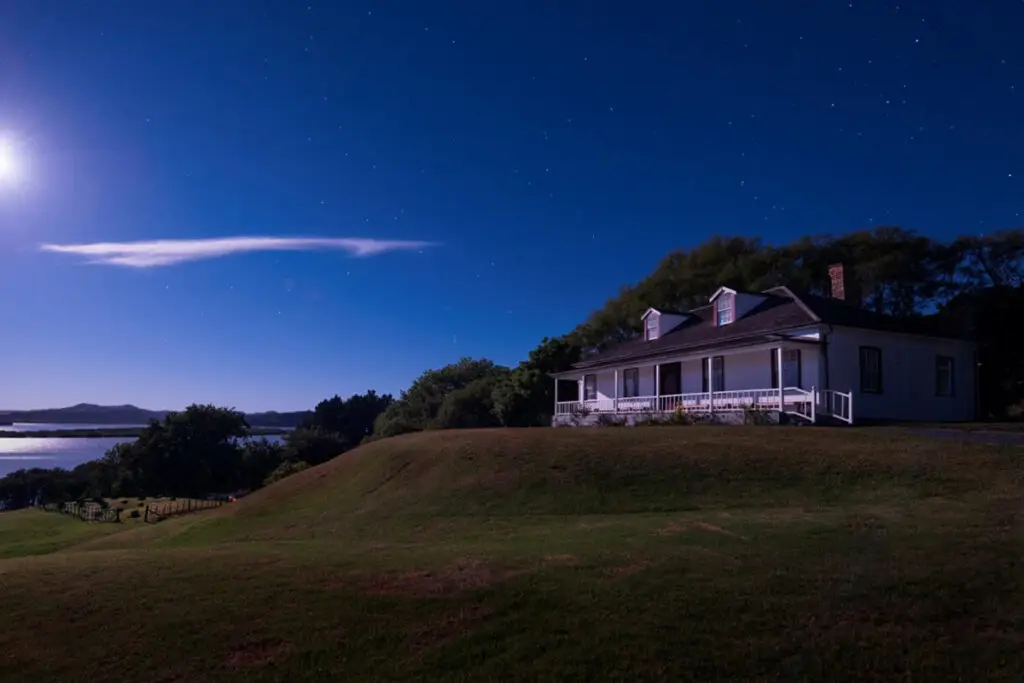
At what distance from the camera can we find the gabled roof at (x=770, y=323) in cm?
2898

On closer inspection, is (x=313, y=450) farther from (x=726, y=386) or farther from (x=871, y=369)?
(x=871, y=369)

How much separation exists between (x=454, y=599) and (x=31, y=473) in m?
96.0

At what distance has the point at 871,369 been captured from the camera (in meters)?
29.1

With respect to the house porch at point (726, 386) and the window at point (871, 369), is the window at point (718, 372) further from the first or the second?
the window at point (871, 369)

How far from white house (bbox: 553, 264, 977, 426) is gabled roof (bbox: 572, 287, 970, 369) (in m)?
0.08

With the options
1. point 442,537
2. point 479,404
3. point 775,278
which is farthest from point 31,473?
point 442,537

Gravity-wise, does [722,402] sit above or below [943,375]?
below

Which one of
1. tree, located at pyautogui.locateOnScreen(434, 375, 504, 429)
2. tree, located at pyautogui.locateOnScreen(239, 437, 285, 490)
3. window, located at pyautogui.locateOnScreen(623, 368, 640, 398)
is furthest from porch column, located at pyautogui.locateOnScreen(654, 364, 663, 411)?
tree, located at pyautogui.locateOnScreen(239, 437, 285, 490)

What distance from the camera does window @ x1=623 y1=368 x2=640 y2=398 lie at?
127ft

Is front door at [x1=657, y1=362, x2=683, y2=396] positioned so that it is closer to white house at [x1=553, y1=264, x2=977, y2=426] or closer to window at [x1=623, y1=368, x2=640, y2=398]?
white house at [x1=553, y1=264, x2=977, y2=426]

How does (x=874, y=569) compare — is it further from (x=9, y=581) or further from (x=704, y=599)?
(x=9, y=581)

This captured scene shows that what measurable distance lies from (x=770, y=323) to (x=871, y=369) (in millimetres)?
4131

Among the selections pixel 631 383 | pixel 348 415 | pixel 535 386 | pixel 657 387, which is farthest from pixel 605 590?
pixel 348 415

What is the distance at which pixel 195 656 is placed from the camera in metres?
8.60
